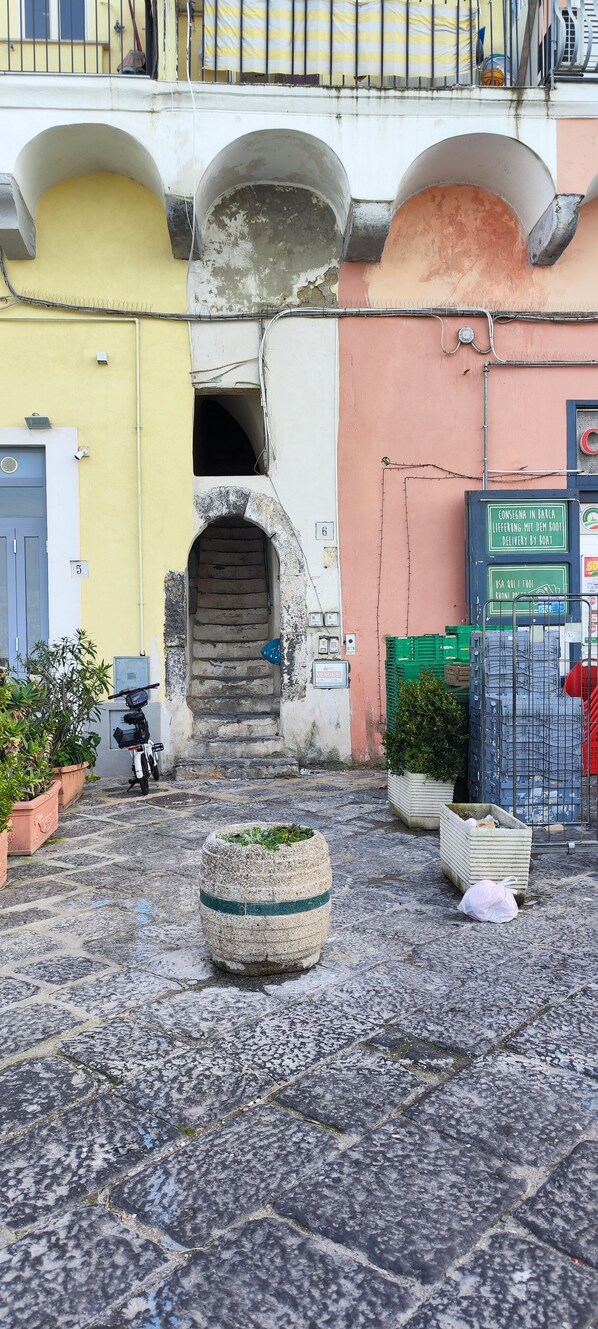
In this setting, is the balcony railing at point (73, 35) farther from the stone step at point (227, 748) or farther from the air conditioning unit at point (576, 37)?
the stone step at point (227, 748)

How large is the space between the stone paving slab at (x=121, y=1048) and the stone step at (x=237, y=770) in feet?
19.0

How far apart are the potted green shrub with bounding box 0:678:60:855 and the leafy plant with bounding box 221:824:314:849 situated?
7.05 feet

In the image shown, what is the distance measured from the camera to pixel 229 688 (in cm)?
1084

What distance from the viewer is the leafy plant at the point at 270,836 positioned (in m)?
4.27

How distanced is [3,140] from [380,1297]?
31.0 feet

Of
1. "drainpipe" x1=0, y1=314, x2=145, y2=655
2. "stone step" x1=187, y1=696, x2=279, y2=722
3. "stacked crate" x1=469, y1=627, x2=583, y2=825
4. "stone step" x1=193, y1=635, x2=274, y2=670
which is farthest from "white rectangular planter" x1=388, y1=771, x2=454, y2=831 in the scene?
"stone step" x1=193, y1=635, x2=274, y2=670

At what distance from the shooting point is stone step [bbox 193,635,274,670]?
37.4 feet

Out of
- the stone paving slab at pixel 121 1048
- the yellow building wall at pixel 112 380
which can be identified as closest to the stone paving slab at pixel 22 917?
the stone paving slab at pixel 121 1048

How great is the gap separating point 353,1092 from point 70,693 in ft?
19.9

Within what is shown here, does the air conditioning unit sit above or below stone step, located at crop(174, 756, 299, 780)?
above

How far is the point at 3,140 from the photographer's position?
28.9 ft

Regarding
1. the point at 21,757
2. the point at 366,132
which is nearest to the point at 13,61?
the point at 366,132

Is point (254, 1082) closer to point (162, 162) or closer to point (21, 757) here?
point (21, 757)

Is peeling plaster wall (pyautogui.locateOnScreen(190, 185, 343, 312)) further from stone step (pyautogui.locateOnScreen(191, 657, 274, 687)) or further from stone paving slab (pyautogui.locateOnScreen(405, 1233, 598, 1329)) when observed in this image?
stone paving slab (pyautogui.locateOnScreen(405, 1233, 598, 1329))
